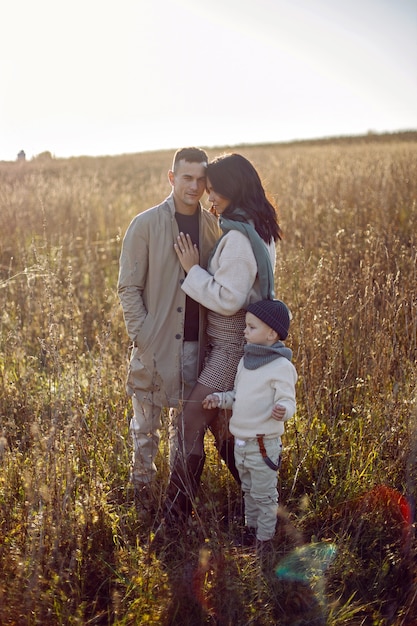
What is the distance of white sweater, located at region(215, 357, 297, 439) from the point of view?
2766 mm

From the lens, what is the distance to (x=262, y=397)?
2801mm

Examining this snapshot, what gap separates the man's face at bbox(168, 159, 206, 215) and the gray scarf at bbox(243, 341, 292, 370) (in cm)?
84

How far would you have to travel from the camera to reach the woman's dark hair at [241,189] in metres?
2.87

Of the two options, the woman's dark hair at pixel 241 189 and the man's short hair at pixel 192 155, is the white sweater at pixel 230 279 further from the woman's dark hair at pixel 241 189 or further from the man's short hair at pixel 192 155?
the man's short hair at pixel 192 155

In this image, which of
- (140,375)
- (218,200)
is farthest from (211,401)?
(218,200)

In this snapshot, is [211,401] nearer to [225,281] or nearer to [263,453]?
[263,453]

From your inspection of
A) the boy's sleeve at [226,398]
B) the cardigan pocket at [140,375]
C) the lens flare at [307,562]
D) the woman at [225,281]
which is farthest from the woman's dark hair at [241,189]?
the lens flare at [307,562]

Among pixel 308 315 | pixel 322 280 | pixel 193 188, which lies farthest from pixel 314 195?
pixel 193 188

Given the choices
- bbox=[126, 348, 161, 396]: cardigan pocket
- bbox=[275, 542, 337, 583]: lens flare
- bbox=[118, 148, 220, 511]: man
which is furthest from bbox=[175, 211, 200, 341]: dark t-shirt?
bbox=[275, 542, 337, 583]: lens flare

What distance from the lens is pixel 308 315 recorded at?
4.07m

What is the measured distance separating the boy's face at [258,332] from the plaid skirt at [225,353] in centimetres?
18

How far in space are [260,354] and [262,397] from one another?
0.66 ft

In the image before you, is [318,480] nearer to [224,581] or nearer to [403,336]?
[224,581]

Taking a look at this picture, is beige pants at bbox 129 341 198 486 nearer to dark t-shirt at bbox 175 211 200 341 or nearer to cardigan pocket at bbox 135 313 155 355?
dark t-shirt at bbox 175 211 200 341
